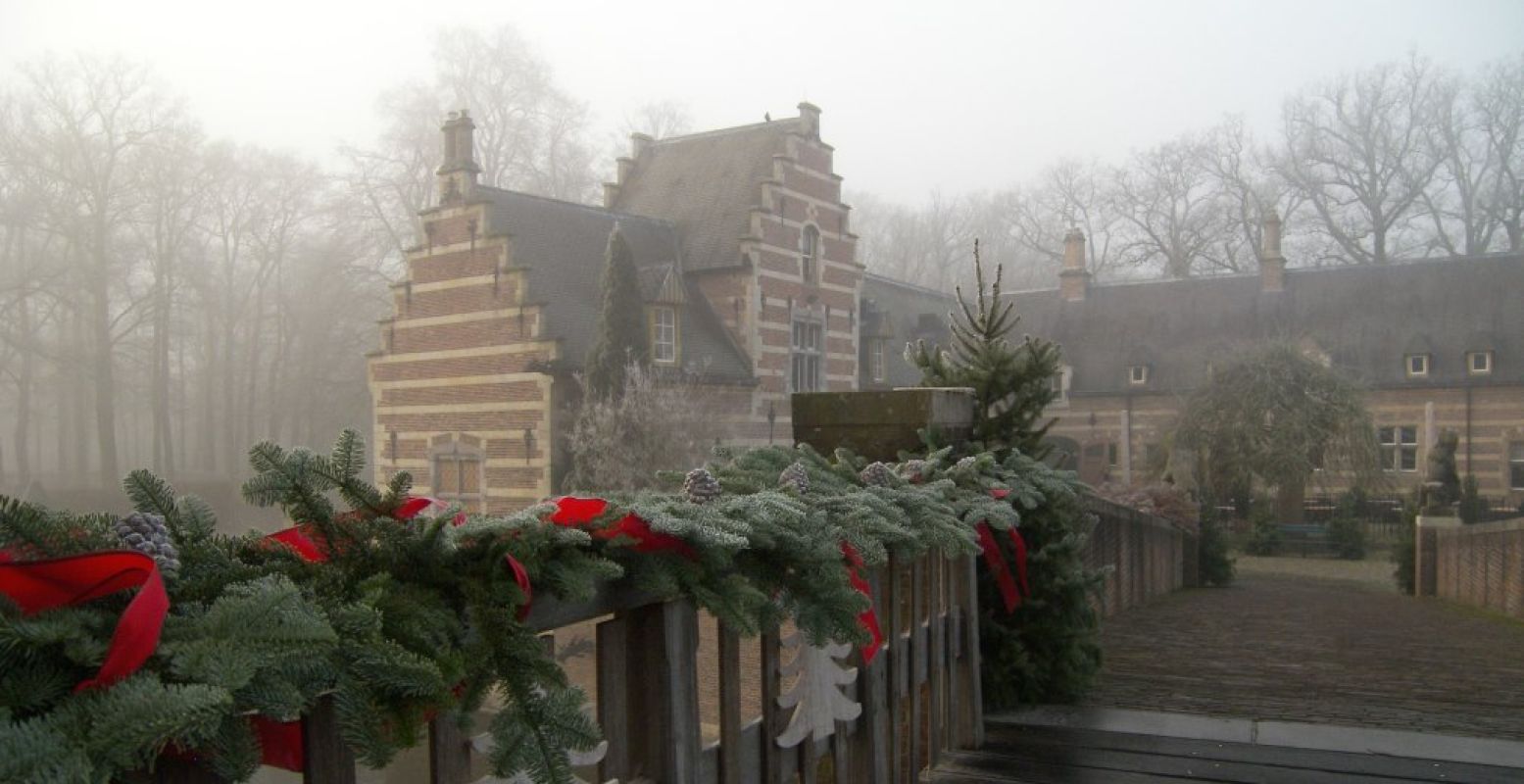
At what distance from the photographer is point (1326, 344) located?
3791 centimetres

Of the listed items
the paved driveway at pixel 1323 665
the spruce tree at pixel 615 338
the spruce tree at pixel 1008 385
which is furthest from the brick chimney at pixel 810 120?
the spruce tree at pixel 1008 385

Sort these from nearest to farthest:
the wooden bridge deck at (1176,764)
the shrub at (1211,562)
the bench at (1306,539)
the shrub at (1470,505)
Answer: the wooden bridge deck at (1176,764)
the shrub at (1211,562)
the shrub at (1470,505)
the bench at (1306,539)

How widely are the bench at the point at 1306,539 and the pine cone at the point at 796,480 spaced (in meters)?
26.6

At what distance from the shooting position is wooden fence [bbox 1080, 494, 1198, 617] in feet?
36.5

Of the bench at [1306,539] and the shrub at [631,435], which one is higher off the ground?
the shrub at [631,435]

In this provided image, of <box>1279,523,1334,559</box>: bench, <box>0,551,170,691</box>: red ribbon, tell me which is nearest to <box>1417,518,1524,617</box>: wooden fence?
<box>1279,523,1334,559</box>: bench

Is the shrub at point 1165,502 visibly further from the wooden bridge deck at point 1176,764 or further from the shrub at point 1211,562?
the wooden bridge deck at point 1176,764

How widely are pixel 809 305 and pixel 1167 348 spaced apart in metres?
16.8

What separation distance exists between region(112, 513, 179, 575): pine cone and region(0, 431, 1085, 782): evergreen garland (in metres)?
0.02

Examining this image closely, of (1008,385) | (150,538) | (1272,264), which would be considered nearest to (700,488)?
(150,538)

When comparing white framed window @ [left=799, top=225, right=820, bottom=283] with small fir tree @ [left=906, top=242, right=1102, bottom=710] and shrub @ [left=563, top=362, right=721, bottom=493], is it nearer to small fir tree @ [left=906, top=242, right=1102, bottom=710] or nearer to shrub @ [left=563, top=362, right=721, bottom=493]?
shrub @ [left=563, top=362, right=721, bottom=493]

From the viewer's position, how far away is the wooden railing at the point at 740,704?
85.4 inches

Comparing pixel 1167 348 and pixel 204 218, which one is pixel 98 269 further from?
pixel 1167 348

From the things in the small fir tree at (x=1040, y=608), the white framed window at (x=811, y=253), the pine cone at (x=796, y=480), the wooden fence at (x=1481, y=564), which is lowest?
the wooden fence at (x=1481, y=564)
